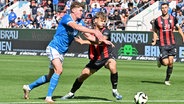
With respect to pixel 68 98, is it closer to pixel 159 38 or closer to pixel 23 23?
pixel 159 38

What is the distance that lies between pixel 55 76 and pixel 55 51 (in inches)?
23.0

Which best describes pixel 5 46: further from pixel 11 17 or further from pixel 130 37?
pixel 130 37

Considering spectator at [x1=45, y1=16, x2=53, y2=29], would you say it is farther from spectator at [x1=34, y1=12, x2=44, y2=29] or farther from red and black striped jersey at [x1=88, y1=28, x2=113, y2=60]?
red and black striped jersey at [x1=88, y1=28, x2=113, y2=60]

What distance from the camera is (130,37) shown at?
112ft

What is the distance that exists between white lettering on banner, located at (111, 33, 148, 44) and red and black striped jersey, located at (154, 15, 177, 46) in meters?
15.1

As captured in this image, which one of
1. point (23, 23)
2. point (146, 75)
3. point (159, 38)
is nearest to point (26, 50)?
point (23, 23)

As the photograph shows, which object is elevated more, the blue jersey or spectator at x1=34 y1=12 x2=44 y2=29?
the blue jersey

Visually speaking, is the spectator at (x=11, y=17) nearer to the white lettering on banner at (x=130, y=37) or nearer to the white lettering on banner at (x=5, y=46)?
the white lettering on banner at (x=5, y=46)

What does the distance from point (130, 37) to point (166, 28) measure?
1572 centimetres

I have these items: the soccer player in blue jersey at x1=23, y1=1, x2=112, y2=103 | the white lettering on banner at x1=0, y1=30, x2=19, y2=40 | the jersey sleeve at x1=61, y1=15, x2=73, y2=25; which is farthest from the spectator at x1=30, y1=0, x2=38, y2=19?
the jersey sleeve at x1=61, y1=15, x2=73, y2=25

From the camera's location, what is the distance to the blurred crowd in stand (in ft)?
125

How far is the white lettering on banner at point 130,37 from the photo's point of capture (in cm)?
3366

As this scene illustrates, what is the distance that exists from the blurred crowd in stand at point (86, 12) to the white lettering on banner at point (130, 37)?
1.76 meters

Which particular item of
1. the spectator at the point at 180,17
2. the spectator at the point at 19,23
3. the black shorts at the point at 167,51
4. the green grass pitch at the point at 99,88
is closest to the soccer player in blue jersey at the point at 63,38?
the green grass pitch at the point at 99,88
